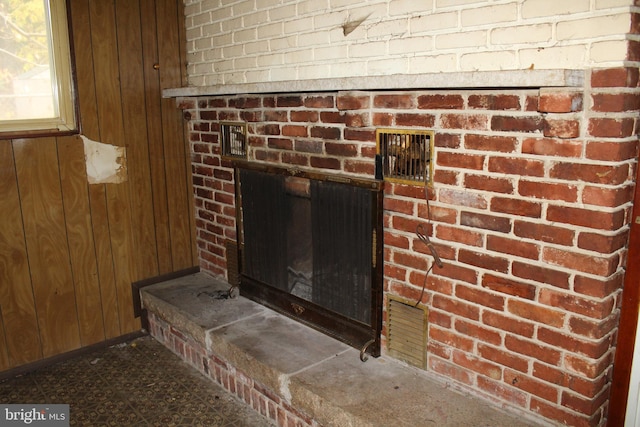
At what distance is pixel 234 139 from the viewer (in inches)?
119

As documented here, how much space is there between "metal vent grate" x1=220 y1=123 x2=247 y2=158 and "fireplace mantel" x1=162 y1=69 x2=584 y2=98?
299mm

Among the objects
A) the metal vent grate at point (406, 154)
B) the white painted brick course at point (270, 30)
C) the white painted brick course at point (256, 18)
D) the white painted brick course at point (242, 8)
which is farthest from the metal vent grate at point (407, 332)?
the white painted brick course at point (242, 8)

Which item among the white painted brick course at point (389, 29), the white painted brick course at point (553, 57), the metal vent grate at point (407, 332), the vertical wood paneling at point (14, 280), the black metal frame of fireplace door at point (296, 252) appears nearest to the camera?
the white painted brick course at point (553, 57)

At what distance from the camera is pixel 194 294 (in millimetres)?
3156

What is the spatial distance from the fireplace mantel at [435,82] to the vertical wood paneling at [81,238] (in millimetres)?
1028

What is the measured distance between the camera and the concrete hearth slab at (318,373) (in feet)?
6.24

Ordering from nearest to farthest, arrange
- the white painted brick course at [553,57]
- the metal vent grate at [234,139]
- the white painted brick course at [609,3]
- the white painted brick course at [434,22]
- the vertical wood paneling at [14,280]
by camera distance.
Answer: the white painted brick course at [609,3], the white painted brick course at [553,57], the white painted brick course at [434,22], the vertical wood paneling at [14,280], the metal vent grate at [234,139]

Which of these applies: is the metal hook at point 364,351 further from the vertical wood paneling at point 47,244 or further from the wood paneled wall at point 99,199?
the vertical wood paneling at point 47,244

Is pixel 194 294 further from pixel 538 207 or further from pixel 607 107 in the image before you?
pixel 607 107

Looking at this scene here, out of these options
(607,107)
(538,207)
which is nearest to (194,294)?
(538,207)

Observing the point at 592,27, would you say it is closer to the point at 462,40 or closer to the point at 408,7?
the point at 462,40

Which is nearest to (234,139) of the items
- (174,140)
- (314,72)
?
(174,140)

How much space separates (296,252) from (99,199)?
1.26 m

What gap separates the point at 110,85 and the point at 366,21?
1645 mm
